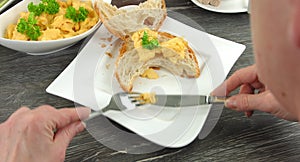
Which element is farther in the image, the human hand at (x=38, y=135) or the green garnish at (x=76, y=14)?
the green garnish at (x=76, y=14)

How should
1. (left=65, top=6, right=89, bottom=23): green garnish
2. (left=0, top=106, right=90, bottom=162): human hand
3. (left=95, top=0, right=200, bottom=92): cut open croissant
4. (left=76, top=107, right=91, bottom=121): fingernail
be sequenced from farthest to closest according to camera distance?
(left=65, top=6, right=89, bottom=23): green garnish, (left=95, top=0, right=200, bottom=92): cut open croissant, (left=76, top=107, right=91, bottom=121): fingernail, (left=0, top=106, right=90, bottom=162): human hand

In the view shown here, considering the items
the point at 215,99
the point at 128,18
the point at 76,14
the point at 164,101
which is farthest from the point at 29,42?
the point at 215,99

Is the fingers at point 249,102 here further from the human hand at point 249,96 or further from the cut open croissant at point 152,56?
the cut open croissant at point 152,56

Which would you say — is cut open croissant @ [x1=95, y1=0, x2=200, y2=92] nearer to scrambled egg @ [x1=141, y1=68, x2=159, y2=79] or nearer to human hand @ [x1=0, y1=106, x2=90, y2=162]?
scrambled egg @ [x1=141, y1=68, x2=159, y2=79]

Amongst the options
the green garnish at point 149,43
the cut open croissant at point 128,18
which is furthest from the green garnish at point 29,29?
the green garnish at point 149,43

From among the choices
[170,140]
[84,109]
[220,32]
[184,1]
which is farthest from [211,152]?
[184,1]

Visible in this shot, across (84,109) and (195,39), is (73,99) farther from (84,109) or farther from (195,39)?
(195,39)

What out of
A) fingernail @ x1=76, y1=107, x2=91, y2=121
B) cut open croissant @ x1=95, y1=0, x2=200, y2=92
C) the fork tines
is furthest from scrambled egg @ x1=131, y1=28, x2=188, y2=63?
fingernail @ x1=76, y1=107, x2=91, y2=121
